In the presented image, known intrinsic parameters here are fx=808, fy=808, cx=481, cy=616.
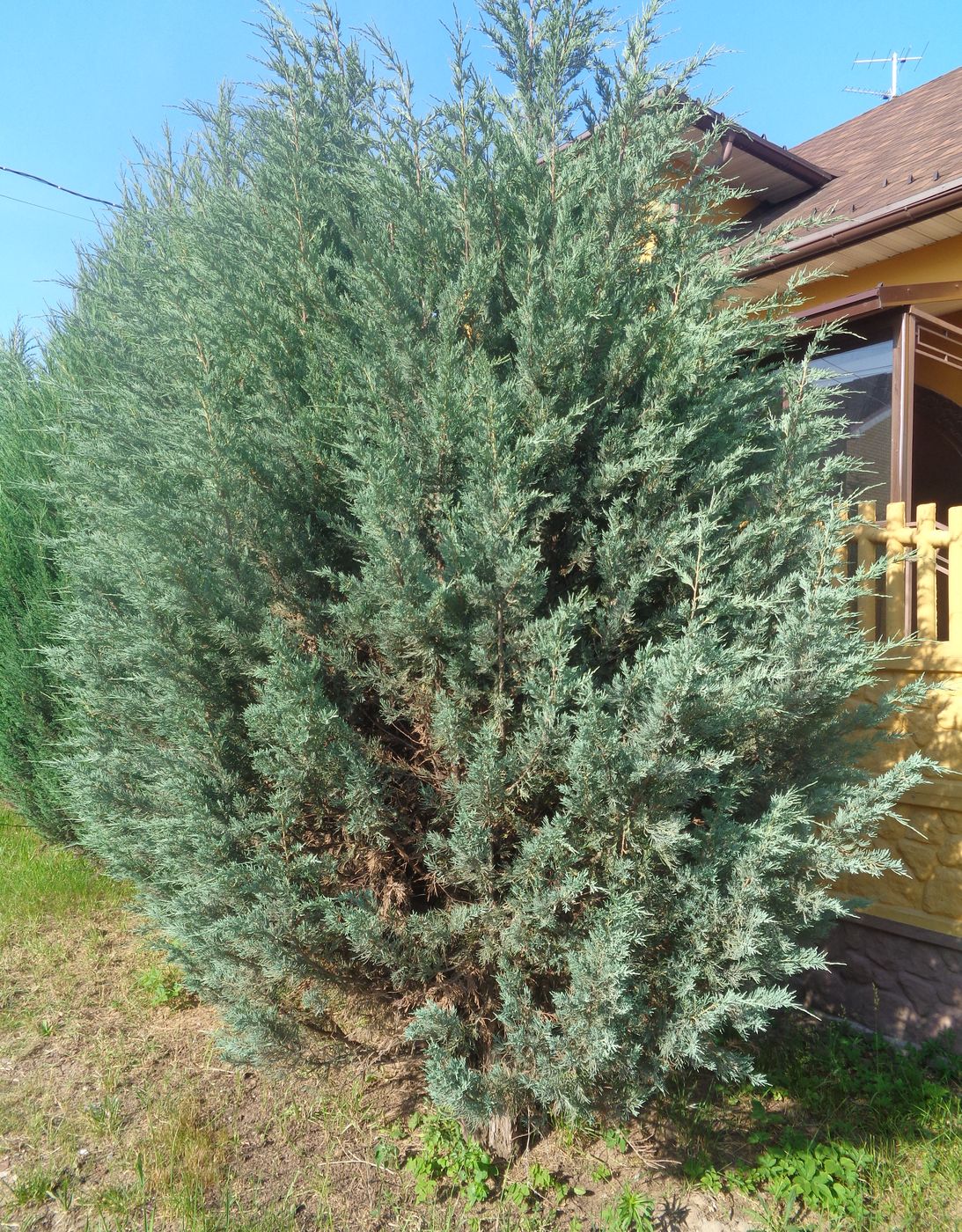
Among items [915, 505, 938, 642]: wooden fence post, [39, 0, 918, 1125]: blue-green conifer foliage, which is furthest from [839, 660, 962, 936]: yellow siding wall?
[39, 0, 918, 1125]: blue-green conifer foliage

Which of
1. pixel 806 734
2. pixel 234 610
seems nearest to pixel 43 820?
pixel 234 610

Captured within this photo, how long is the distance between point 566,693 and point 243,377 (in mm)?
1732

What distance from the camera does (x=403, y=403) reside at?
2.72 metres

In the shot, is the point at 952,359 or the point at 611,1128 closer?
the point at 611,1128

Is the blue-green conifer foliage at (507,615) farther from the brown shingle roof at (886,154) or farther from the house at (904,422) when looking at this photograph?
the brown shingle roof at (886,154)

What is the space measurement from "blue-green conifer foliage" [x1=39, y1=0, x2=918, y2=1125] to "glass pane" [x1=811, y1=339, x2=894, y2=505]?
3007 millimetres

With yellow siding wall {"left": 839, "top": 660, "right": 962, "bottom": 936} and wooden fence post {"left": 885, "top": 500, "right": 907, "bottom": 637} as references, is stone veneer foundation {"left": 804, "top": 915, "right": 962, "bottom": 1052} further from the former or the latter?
wooden fence post {"left": 885, "top": 500, "right": 907, "bottom": 637}

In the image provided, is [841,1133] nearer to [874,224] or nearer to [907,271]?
[874,224]

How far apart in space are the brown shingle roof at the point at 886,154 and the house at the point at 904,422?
0.03 m

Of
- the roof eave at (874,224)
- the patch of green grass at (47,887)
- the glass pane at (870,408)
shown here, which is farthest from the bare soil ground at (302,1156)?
the roof eave at (874,224)

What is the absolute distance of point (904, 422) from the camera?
5098 millimetres

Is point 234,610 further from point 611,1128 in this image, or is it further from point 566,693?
point 611,1128

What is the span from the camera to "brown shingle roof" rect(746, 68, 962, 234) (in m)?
6.26

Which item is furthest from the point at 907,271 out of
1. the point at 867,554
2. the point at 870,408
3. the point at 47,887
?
the point at 47,887
